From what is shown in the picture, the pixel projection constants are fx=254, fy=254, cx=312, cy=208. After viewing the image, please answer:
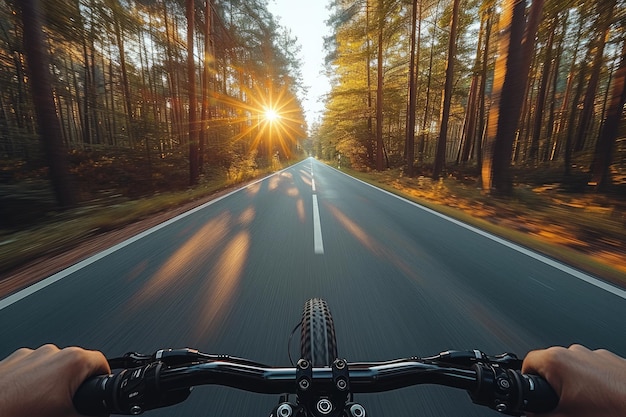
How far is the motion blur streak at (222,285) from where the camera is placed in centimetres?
243

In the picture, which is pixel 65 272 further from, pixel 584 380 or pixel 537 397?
pixel 584 380

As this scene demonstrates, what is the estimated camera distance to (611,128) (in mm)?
9328

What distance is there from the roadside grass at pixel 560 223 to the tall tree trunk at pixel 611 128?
124cm

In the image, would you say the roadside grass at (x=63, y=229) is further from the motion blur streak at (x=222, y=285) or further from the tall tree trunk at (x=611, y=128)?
the tall tree trunk at (x=611, y=128)

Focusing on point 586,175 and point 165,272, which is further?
point 586,175

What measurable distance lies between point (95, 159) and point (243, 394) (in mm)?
17806

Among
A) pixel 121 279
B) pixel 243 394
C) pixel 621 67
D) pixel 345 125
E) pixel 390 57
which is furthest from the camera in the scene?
pixel 345 125

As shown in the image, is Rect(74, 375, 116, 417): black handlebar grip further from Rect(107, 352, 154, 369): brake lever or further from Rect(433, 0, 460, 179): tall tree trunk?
Rect(433, 0, 460, 179): tall tree trunk

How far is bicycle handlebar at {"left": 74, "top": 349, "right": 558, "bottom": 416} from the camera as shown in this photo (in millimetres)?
943

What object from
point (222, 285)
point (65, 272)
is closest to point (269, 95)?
point (65, 272)

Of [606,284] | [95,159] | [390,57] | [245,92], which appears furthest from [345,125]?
[606,284]

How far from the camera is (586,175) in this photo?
11.8m

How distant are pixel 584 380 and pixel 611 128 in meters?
13.5

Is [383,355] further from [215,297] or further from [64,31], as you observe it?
[64,31]
